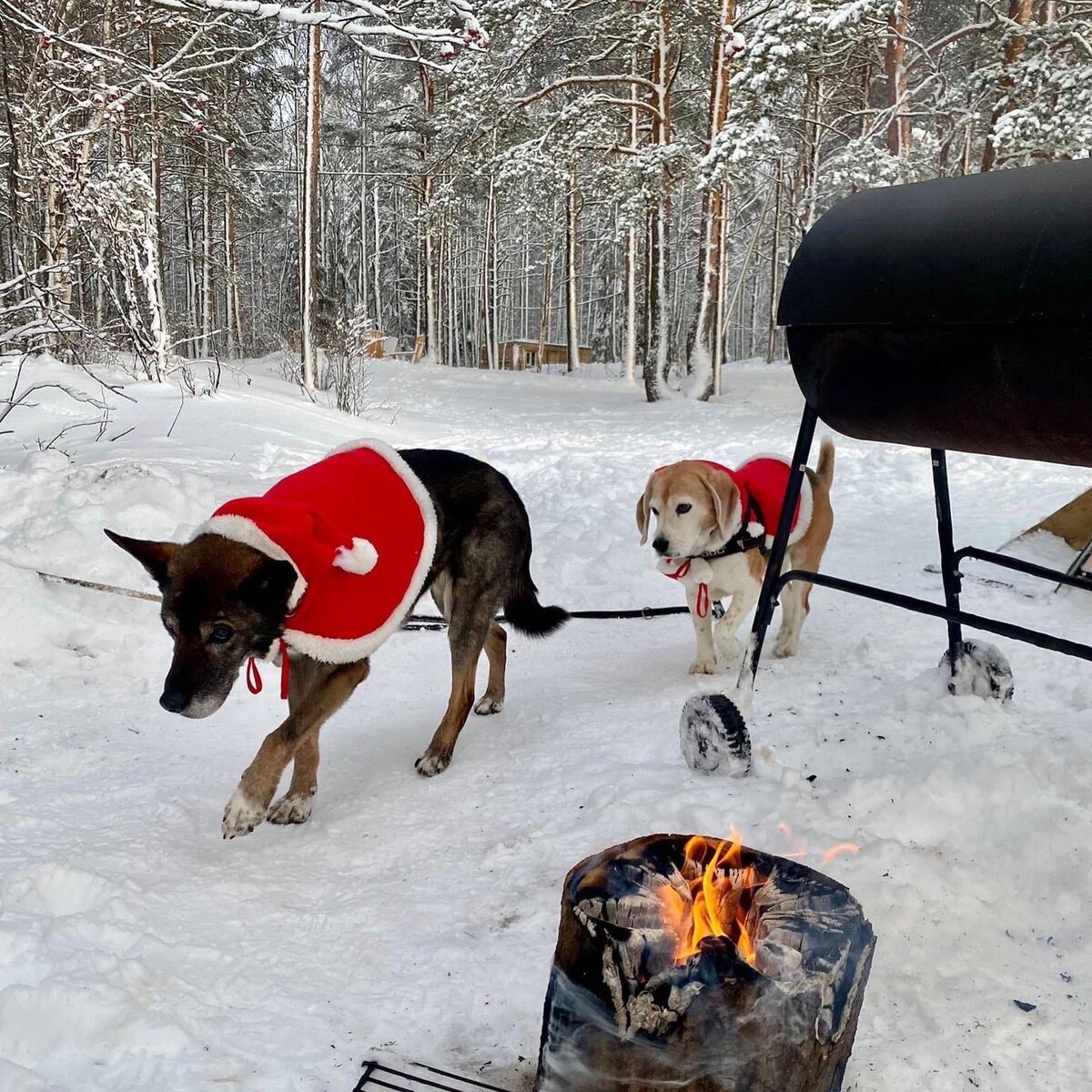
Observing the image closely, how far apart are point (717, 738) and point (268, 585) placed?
1584mm

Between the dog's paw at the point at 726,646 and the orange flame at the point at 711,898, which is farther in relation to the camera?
the dog's paw at the point at 726,646

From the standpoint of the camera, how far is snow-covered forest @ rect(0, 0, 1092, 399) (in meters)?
8.38

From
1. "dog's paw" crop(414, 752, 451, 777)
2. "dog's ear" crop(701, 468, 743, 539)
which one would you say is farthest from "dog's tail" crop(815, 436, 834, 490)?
"dog's paw" crop(414, 752, 451, 777)

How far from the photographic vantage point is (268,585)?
9.12 ft

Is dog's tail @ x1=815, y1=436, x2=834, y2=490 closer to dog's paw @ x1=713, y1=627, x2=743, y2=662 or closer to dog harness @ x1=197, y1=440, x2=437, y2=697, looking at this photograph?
dog's paw @ x1=713, y1=627, x2=743, y2=662

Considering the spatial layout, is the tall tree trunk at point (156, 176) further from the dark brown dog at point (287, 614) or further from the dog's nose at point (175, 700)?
the dog's nose at point (175, 700)

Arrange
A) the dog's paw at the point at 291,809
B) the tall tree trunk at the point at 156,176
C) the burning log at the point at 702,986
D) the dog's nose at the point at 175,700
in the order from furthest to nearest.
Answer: the tall tree trunk at the point at 156,176
the dog's paw at the point at 291,809
the dog's nose at the point at 175,700
the burning log at the point at 702,986

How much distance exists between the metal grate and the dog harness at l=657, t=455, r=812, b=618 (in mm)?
2867

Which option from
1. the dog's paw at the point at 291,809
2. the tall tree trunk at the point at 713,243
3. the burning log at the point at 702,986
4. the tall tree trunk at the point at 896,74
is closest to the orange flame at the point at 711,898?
the burning log at the point at 702,986

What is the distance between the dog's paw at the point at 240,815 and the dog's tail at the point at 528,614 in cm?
157

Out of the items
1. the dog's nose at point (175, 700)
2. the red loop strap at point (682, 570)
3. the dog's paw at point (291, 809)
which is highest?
the red loop strap at point (682, 570)

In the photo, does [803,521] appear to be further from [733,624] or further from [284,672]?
[284,672]

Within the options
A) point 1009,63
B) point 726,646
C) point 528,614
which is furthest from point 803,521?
point 1009,63

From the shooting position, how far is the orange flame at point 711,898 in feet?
4.96
